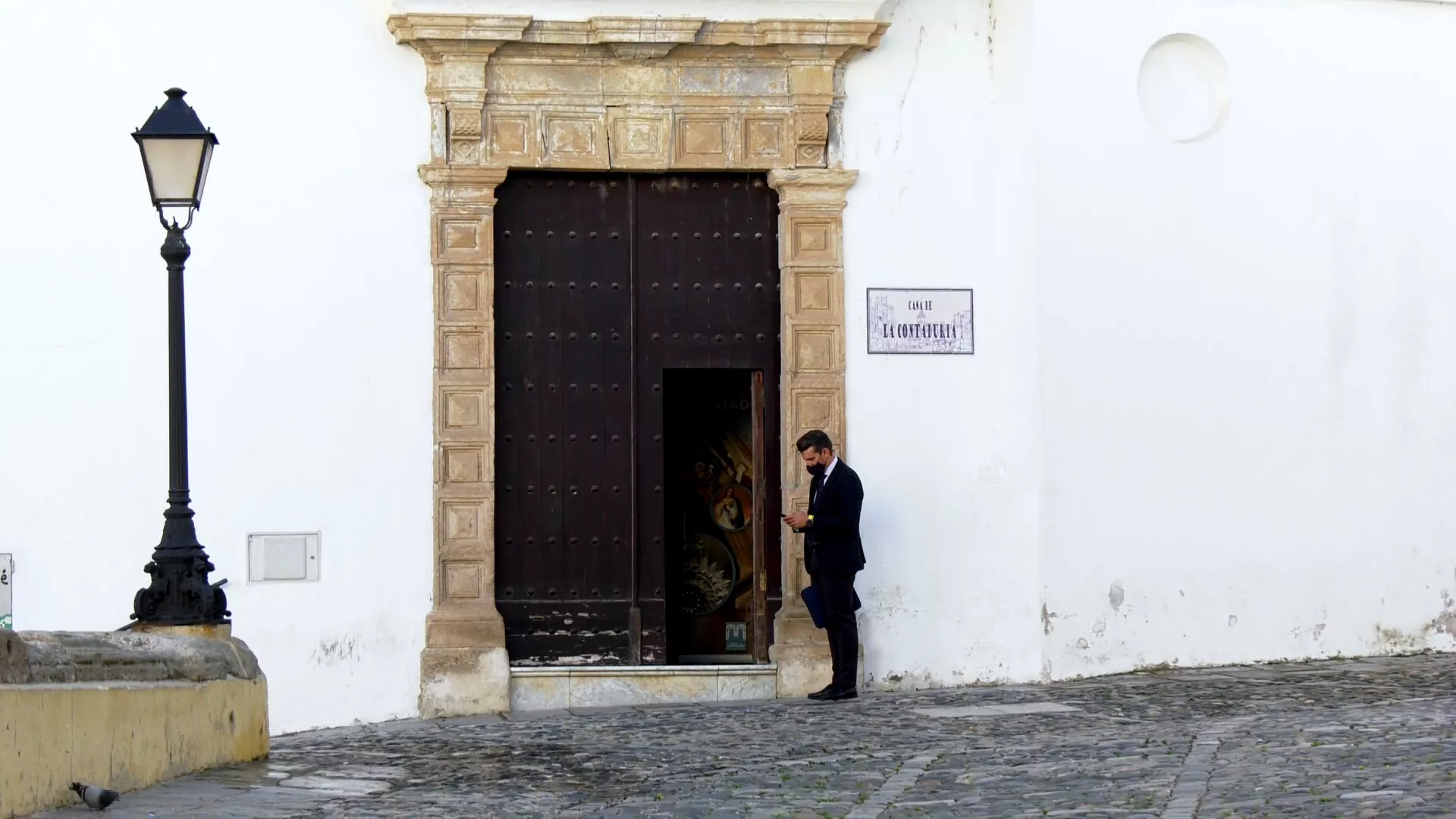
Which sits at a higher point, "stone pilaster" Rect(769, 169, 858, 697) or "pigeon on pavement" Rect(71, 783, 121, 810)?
"stone pilaster" Rect(769, 169, 858, 697)

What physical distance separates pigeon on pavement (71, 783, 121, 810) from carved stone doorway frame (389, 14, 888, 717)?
13.5 feet

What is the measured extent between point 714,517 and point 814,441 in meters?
1.26

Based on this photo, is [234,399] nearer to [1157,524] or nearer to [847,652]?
[847,652]

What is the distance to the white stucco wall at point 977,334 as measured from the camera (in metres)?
10.3

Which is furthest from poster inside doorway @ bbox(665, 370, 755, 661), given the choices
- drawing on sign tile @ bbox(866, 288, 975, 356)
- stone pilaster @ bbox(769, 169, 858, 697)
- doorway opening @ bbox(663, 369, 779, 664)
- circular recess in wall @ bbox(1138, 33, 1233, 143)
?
circular recess in wall @ bbox(1138, 33, 1233, 143)

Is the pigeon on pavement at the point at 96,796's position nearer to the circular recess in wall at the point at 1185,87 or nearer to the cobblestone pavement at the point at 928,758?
the cobblestone pavement at the point at 928,758

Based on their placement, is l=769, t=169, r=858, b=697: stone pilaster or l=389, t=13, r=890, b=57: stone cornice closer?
l=389, t=13, r=890, b=57: stone cornice

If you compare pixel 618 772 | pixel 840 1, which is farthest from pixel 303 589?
pixel 840 1

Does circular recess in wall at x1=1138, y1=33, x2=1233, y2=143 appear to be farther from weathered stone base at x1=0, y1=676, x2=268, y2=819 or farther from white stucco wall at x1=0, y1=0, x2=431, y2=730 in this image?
weathered stone base at x1=0, y1=676, x2=268, y2=819

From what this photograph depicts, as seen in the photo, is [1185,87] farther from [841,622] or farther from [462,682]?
[462,682]

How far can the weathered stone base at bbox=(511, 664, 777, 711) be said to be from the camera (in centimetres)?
1066

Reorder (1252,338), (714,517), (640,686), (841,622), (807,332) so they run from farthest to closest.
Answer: (714,517) → (1252,338) → (807,332) → (640,686) → (841,622)

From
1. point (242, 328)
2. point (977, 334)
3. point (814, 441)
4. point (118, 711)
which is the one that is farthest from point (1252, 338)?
point (118, 711)

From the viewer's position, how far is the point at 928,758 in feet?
25.7
